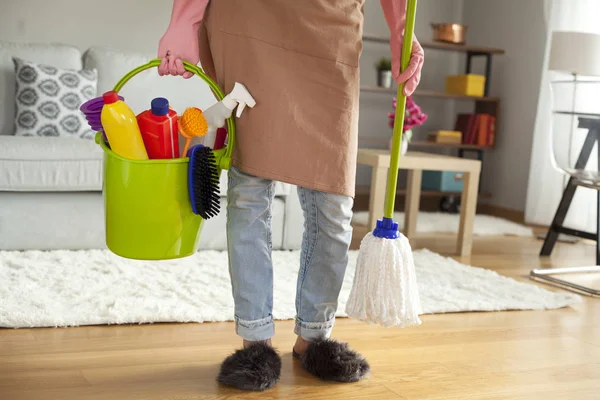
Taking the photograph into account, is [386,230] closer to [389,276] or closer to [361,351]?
[389,276]

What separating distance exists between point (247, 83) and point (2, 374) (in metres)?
0.75

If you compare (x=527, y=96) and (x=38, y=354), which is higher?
(x=527, y=96)

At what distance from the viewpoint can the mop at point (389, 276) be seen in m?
1.46

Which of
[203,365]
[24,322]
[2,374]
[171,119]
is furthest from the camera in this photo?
[24,322]

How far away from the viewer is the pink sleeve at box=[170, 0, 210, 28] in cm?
145

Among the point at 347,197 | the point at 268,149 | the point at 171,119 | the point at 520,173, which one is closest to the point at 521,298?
the point at 347,197

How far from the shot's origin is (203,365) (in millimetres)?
1634

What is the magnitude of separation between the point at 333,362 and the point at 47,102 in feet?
6.67

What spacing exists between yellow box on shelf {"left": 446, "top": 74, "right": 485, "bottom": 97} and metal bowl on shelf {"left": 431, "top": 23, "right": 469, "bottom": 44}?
0.23m

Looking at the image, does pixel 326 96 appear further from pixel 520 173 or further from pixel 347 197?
pixel 520 173

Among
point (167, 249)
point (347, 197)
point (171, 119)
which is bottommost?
point (167, 249)

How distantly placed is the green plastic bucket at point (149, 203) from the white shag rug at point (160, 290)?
53cm

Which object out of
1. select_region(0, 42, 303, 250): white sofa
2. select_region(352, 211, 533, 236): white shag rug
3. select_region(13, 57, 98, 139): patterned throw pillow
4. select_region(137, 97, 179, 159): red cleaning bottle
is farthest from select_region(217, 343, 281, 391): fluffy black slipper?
select_region(352, 211, 533, 236): white shag rug

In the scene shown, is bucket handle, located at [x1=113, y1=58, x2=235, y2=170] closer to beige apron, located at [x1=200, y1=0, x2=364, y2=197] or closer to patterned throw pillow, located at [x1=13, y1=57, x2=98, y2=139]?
beige apron, located at [x1=200, y1=0, x2=364, y2=197]
